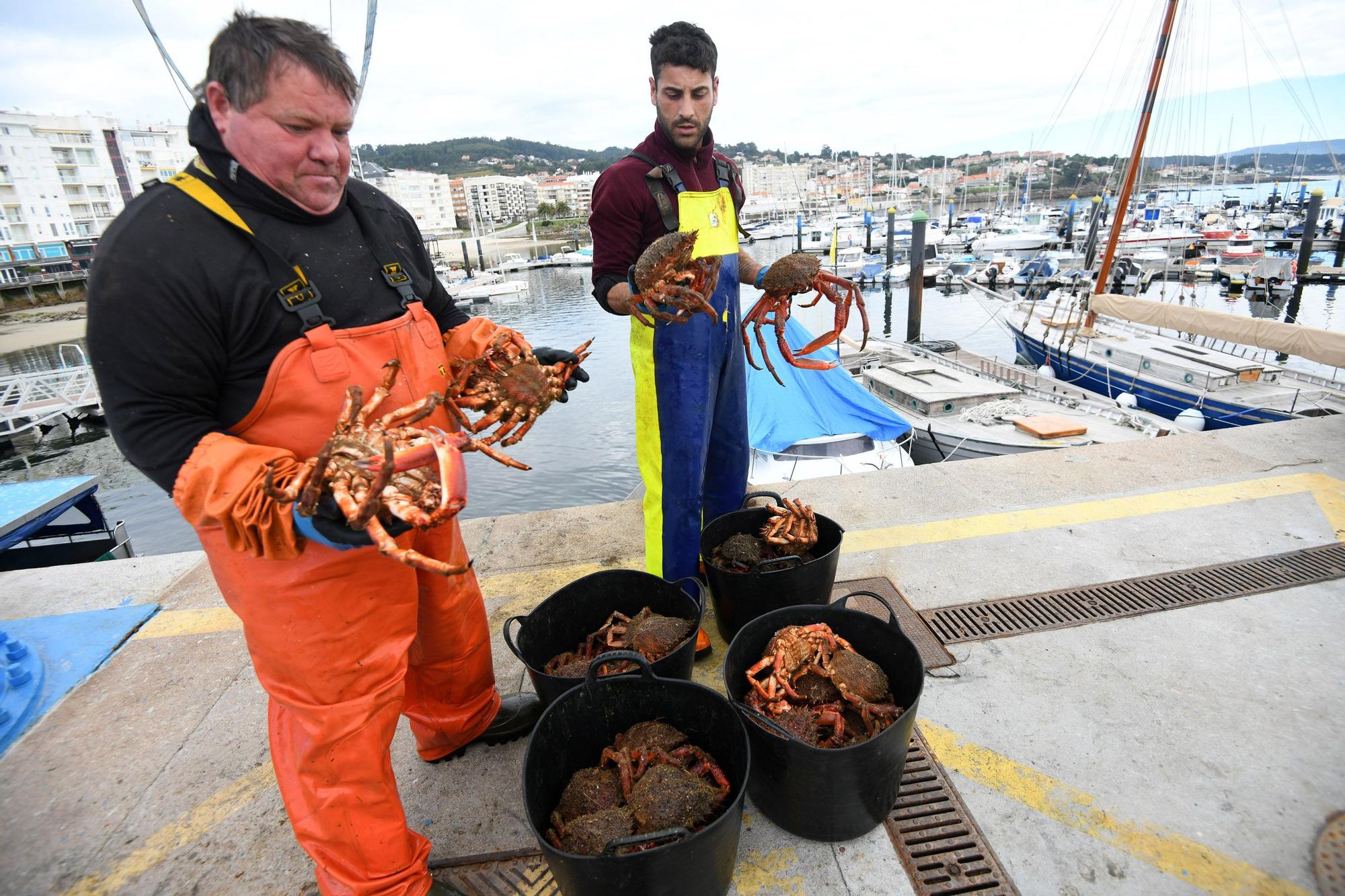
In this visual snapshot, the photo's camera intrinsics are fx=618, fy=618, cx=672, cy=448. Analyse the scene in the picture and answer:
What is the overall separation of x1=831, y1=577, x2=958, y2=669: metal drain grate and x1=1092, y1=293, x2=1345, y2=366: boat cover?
6.22 meters

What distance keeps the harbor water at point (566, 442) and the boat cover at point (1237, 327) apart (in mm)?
5346

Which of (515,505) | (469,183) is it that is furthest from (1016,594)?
(469,183)

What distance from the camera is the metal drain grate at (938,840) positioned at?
1886mm

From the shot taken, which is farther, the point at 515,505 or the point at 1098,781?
the point at 515,505

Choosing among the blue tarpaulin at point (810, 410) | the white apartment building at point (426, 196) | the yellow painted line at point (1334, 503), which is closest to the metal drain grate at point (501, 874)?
the yellow painted line at point (1334, 503)

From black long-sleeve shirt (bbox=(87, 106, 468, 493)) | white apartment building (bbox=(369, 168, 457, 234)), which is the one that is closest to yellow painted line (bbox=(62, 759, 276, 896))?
black long-sleeve shirt (bbox=(87, 106, 468, 493))

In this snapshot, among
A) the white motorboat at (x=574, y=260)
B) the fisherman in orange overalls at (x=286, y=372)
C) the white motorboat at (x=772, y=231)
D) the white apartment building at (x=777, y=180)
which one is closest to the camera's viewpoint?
the fisherman in orange overalls at (x=286, y=372)

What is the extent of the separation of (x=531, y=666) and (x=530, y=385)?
3.54 ft

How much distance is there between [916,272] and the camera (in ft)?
65.3

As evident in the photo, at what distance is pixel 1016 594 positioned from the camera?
322 cm

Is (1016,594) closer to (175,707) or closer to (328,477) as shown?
(328,477)

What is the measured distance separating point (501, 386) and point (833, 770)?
1.66 metres

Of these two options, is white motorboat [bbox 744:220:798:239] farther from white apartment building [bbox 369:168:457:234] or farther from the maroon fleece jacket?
the maroon fleece jacket

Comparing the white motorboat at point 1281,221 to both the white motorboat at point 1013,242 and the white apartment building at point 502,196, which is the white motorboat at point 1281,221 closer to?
the white motorboat at point 1013,242
